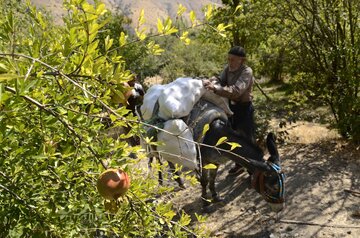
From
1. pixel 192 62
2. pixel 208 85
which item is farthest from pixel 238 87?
pixel 192 62

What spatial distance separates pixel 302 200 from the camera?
4.75 metres

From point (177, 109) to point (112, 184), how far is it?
2706mm

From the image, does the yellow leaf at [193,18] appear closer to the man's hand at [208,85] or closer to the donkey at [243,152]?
the donkey at [243,152]

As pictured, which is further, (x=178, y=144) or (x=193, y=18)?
(x=178, y=144)

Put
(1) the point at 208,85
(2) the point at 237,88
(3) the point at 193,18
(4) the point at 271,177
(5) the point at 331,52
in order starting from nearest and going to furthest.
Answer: (3) the point at 193,18, (4) the point at 271,177, (1) the point at 208,85, (2) the point at 237,88, (5) the point at 331,52

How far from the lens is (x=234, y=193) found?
5320 mm

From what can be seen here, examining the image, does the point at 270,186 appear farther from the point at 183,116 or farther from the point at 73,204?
the point at 73,204

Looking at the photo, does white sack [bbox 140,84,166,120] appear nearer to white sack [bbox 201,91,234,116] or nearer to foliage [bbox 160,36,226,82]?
white sack [bbox 201,91,234,116]

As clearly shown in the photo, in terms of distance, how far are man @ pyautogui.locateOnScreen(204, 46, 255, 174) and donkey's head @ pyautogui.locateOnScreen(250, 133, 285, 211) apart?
0.69 meters

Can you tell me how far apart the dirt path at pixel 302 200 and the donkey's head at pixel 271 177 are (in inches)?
19.2

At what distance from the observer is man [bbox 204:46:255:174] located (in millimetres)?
4238

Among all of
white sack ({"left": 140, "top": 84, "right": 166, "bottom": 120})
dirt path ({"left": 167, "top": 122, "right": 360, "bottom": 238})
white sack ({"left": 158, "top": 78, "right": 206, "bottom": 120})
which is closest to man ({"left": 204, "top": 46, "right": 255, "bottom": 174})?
white sack ({"left": 158, "top": 78, "right": 206, "bottom": 120})

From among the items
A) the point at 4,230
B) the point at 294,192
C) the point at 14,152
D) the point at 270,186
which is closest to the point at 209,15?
the point at 14,152

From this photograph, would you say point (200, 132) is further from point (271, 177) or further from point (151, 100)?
point (271, 177)
